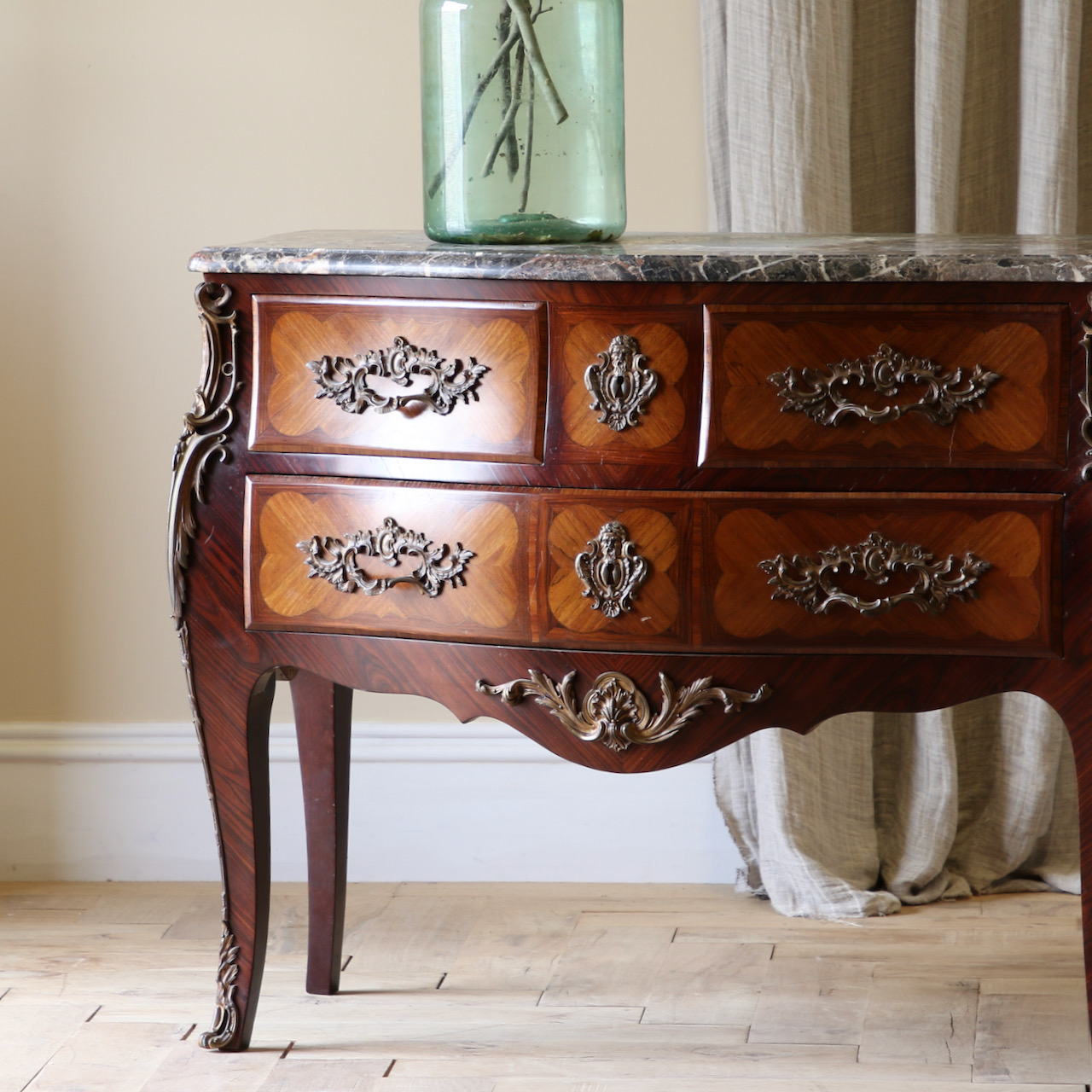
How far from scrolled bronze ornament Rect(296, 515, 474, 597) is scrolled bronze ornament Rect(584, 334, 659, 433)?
0.59 feet

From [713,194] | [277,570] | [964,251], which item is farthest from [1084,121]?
[277,570]

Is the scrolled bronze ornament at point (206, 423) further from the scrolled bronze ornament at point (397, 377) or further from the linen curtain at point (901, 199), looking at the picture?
the linen curtain at point (901, 199)

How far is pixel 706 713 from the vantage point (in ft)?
4.16

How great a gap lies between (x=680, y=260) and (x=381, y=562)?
0.38 m

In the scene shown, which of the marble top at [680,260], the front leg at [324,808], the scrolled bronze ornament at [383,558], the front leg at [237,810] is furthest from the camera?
the front leg at [324,808]

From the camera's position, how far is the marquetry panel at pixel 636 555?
1232 millimetres

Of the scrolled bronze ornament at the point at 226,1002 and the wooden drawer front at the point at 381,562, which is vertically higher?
the wooden drawer front at the point at 381,562

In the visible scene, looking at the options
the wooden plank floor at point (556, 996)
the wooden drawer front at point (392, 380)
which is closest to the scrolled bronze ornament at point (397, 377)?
the wooden drawer front at point (392, 380)

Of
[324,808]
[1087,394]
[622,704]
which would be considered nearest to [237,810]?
[324,808]

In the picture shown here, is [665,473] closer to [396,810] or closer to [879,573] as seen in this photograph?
[879,573]

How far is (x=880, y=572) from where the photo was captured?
1213 millimetres

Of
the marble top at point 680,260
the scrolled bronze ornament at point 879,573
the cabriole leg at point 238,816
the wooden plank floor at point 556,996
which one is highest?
the marble top at point 680,260

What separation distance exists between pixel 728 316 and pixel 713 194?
2.30ft

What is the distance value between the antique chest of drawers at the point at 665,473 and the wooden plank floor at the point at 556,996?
405 millimetres
